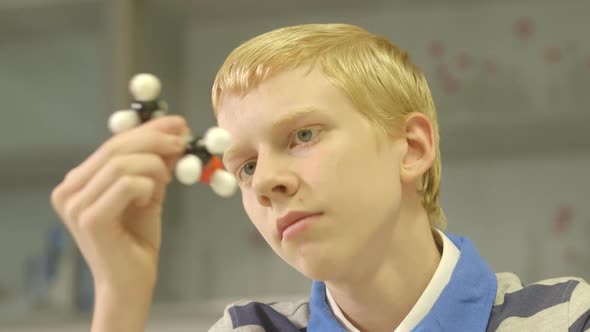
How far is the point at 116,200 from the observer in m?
0.63

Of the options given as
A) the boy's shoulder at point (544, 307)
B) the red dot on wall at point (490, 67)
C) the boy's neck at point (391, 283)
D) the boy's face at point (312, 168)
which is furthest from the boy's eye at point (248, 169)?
the red dot on wall at point (490, 67)

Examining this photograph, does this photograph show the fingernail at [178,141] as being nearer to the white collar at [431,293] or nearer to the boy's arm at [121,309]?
the boy's arm at [121,309]

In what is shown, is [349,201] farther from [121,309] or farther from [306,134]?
[121,309]

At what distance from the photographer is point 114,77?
2037 mm

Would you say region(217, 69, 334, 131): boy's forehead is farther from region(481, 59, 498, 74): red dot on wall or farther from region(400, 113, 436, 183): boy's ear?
region(481, 59, 498, 74): red dot on wall

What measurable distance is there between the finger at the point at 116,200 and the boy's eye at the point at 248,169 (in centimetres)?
22

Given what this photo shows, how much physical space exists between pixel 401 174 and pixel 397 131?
5 cm

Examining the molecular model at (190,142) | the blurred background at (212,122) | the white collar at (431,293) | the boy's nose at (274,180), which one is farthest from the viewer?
the blurred background at (212,122)

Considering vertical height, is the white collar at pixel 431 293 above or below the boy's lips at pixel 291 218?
below

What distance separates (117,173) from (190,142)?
0.19ft

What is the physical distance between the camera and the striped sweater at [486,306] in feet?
2.88

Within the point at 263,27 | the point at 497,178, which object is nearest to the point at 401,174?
the point at 497,178

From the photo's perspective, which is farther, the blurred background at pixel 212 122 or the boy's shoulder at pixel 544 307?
the blurred background at pixel 212 122

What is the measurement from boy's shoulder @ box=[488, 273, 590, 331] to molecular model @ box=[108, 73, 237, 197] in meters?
0.40
